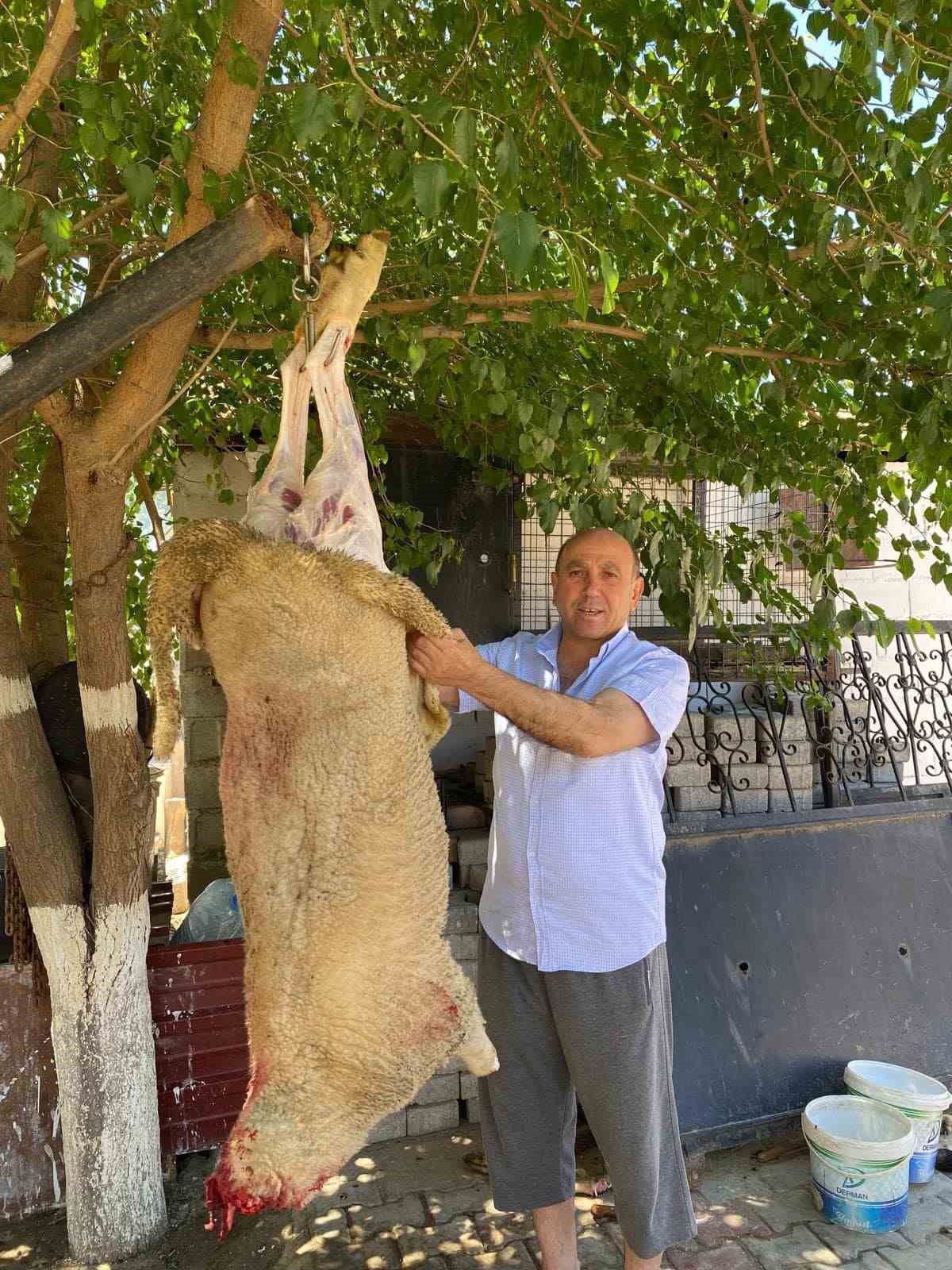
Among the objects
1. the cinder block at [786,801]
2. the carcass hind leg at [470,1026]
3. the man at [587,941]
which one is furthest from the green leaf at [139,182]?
the cinder block at [786,801]

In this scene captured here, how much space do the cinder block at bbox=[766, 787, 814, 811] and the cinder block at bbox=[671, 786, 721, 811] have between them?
31 centimetres

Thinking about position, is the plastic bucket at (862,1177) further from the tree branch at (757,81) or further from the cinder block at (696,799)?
the tree branch at (757,81)

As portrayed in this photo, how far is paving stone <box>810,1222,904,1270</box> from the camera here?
3.36m

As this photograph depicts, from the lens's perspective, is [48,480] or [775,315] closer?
[775,315]

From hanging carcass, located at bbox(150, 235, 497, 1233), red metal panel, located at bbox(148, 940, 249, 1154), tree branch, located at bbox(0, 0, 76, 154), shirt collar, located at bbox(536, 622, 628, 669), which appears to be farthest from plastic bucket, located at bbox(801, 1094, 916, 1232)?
tree branch, located at bbox(0, 0, 76, 154)

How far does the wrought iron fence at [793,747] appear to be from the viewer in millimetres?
4570

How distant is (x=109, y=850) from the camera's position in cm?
312

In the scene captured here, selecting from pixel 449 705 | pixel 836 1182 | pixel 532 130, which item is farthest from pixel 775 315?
pixel 836 1182

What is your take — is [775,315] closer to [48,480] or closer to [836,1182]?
[48,480]

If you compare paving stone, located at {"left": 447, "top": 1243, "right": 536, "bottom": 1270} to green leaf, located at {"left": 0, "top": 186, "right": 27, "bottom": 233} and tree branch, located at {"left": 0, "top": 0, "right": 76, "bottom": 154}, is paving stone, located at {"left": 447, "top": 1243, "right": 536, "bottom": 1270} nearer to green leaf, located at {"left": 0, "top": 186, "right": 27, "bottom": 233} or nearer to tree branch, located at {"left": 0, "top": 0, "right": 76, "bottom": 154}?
green leaf, located at {"left": 0, "top": 186, "right": 27, "bottom": 233}

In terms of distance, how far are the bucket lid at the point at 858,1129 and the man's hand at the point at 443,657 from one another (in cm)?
288

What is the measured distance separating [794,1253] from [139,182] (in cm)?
413

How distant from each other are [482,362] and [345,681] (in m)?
1.63

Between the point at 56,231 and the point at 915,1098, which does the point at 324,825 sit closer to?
the point at 56,231
